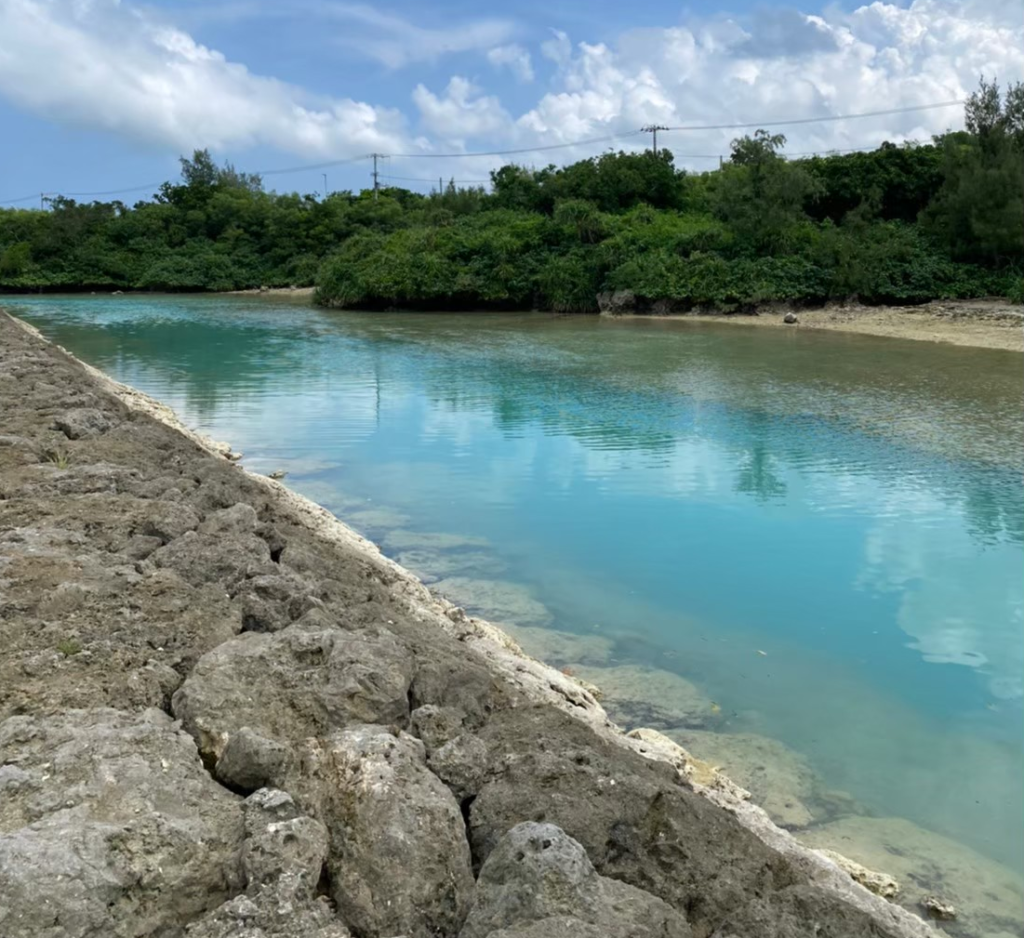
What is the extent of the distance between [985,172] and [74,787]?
1324 inches

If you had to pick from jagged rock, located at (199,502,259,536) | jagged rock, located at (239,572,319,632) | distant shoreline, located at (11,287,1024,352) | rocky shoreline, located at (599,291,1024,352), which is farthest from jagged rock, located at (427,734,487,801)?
rocky shoreline, located at (599,291,1024,352)

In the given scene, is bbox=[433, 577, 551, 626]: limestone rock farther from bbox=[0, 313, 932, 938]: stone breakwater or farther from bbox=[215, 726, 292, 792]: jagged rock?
bbox=[215, 726, 292, 792]: jagged rock

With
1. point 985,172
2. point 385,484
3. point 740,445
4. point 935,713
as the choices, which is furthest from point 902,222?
point 935,713

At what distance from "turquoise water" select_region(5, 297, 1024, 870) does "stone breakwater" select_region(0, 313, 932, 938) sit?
163cm

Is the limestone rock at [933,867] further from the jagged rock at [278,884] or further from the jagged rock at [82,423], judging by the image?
the jagged rock at [82,423]

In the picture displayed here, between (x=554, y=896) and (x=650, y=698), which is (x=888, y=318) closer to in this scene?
(x=650, y=698)

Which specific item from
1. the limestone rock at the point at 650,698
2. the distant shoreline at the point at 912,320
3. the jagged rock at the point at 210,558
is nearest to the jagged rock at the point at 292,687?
the jagged rock at the point at 210,558

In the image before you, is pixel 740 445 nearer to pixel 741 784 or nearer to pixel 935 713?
pixel 935 713

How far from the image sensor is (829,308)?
32.6 metres

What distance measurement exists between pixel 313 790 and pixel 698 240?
116 feet

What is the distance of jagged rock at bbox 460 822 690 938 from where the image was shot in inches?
89.7

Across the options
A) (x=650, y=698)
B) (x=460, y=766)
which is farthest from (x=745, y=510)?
(x=460, y=766)

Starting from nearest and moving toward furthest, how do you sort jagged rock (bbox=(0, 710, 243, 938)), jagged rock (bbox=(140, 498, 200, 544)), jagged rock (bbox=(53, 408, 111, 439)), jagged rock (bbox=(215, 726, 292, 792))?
jagged rock (bbox=(0, 710, 243, 938)) → jagged rock (bbox=(215, 726, 292, 792)) → jagged rock (bbox=(140, 498, 200, 544)) → jagged rock (bbox=(53, 408, 111, 439))

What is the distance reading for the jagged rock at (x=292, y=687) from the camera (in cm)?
315
